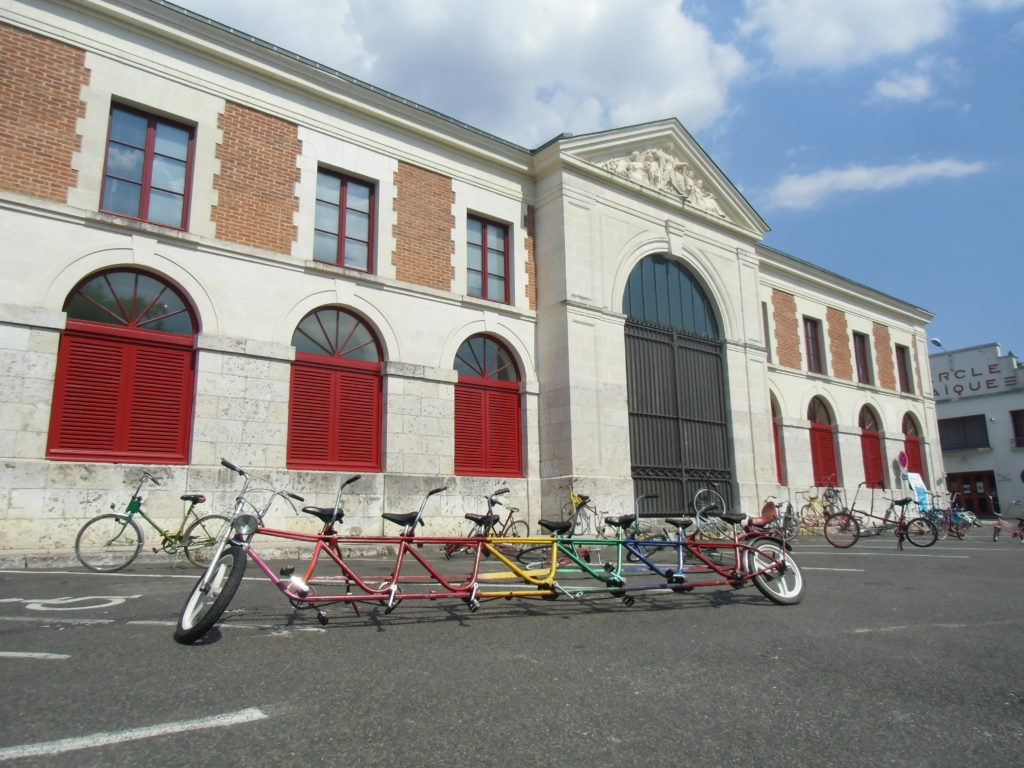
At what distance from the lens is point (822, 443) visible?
23.0 metres

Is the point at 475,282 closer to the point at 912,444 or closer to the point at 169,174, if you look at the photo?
the point at 169,174

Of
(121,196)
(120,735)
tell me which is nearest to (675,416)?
(121,196)

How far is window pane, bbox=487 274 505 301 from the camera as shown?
15.4 meters

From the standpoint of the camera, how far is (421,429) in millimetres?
13328

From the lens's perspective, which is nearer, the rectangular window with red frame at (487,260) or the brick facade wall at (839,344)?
the rectangular window with red frame at (487,260)

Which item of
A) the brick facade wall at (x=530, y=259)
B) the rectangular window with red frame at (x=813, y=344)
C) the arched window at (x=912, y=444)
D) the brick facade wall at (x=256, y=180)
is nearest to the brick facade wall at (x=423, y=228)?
the brick facade wall at (x=530, y=259)

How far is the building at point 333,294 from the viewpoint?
10.3 meters

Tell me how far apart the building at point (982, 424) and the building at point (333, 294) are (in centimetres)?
2558

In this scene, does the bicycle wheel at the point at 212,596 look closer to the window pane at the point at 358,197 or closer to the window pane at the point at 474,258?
the window pane at the point at 358,197

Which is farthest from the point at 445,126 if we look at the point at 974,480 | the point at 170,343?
the point at 974,480

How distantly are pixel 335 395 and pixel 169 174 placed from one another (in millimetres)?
4610

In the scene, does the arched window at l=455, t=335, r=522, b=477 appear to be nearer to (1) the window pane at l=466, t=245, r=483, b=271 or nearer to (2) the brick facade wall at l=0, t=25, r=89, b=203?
(1) the window pane at l=466, t=245, r=483, b=271

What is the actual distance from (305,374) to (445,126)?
6305mm

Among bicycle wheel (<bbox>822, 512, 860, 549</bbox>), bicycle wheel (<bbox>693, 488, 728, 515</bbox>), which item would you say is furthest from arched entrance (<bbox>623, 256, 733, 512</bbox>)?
bicycle wheel (<bbox>822, 512, 860, 549</bbox>)
